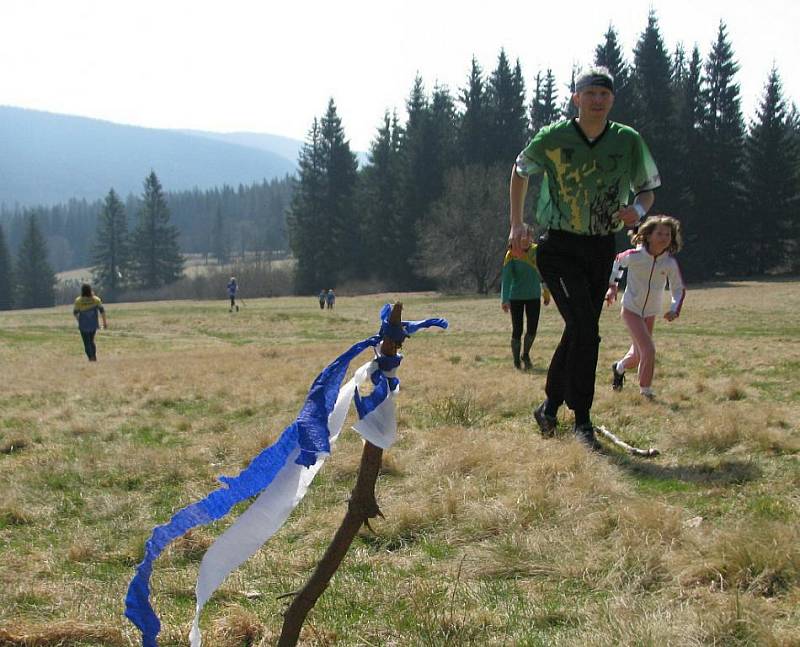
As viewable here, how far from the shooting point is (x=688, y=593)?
2799 millimetres

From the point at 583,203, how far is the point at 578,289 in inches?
22.6

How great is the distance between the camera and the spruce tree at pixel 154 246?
104 metres

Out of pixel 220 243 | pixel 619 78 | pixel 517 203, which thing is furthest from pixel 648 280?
pixel 220 243

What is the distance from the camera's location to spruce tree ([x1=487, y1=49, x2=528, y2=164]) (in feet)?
234

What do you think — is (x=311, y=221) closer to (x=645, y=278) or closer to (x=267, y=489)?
(x=645, y=278)

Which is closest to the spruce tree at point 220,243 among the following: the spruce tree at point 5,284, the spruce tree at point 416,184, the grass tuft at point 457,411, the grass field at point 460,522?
the spruce tree at point 5,284

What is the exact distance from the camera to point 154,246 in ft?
342

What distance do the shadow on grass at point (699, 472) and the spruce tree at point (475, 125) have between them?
223 ft

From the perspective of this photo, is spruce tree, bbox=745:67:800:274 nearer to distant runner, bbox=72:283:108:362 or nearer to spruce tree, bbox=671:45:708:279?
spruce tree, bbox=671:45:708:279

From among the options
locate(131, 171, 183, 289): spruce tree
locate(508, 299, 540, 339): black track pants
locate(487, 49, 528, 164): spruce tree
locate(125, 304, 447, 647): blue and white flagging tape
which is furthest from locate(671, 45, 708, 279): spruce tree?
locate(131, 171, 183, 289): spruce tree

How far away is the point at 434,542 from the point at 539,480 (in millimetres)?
812

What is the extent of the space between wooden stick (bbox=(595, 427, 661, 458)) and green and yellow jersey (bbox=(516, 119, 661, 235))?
1445 millimetres

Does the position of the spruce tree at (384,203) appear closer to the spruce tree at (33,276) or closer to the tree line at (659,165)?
the tree line at (659,165)

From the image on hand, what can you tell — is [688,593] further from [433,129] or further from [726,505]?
[433,129]
